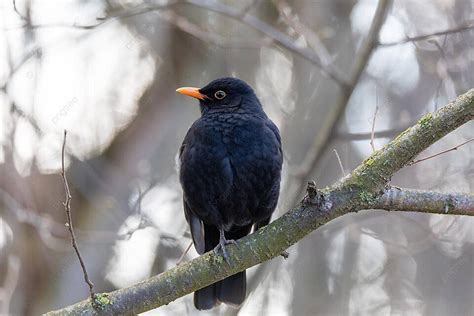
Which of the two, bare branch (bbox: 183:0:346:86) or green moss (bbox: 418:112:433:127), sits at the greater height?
bare branch (bbox: 183:0:346:86)

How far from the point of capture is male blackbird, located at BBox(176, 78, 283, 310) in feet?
14.6

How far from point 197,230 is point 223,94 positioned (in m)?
1.09

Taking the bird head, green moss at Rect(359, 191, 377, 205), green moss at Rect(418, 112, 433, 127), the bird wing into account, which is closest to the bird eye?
the bird head

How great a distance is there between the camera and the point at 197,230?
189 inches

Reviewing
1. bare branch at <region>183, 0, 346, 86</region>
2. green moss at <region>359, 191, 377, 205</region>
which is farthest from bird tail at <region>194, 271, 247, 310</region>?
bare branch at <region>183, 0, 346, 86</region>

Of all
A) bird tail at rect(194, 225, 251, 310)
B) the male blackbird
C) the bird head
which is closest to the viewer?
the male blackbird

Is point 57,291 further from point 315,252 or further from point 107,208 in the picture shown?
point 315,252

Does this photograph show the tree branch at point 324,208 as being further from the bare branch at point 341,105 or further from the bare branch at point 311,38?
the bare branch at point 311,38

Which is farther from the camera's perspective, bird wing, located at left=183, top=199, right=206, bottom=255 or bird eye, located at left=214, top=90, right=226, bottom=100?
bird eye, located at left=214, top=90, right=226, bottom=100

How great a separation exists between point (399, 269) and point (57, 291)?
397 cm

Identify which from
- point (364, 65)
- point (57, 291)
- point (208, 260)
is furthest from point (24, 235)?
point (364, 65)

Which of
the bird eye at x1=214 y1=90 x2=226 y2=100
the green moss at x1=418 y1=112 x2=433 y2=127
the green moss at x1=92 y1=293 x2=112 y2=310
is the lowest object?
the green moss at x1=92 y1=293 x2=112 y2=310

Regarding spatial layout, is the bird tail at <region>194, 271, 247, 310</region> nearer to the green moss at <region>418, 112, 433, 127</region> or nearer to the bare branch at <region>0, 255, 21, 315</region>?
the bare branch at <region>0, 255, 21, 315</region>

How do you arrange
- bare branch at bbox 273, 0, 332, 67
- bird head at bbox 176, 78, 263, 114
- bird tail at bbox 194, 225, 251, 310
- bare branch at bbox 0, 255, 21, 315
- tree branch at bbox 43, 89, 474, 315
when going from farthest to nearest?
bare branch at bbox 273, 0, 332, 67, bare branch at bbox 0, 255, 21, 315, bird head at bbox 176, 78, 263, 114, bird tail at bbox 194, 225, 251, 310, tree branch at bbox 43, 89, 474, 315
